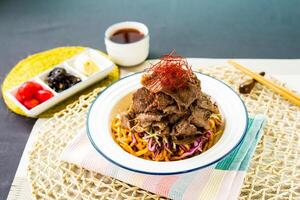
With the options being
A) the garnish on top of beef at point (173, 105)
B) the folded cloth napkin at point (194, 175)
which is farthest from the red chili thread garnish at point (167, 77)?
the folded cloth napkin at point (194, 175)

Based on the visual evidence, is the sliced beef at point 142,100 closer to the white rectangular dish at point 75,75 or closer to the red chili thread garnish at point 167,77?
the red chili thread garnish at point 167,77

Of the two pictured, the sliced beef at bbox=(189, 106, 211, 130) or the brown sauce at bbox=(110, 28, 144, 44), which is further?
the brown sauce at bbox=(110, 28, 144, 44)

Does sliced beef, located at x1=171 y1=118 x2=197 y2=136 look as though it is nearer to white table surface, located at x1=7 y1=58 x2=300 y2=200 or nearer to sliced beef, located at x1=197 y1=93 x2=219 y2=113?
sliced beef, located at x1=197 y1=93 x2=219 y2=113

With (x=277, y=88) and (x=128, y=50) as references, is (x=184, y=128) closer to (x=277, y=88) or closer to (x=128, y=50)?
(x=277, y=88)

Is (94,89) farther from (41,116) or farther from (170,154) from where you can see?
(170,154)

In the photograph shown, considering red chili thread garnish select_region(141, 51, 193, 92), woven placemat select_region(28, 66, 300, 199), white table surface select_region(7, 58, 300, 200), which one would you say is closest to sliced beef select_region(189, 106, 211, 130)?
red chili thread garnish select_region(141, 51, 193, 92)

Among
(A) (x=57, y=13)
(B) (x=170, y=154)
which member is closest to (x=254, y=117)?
(B) (x=170, y=154)
